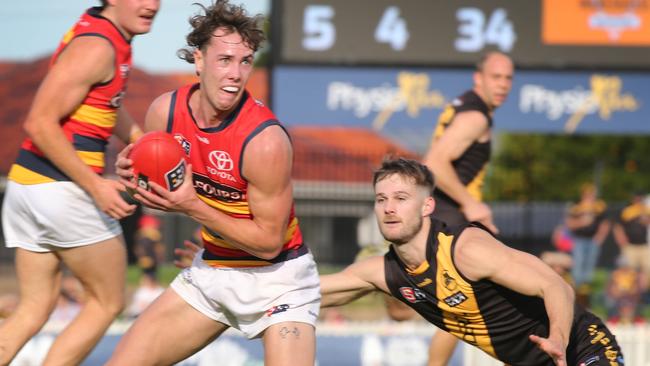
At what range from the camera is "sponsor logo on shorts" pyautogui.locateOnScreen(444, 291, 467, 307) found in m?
5.16

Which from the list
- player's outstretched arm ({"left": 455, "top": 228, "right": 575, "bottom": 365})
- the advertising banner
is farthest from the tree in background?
player's outstretched arm ({"left": 455, "top": 228, "right": 575, "bottom": 365})

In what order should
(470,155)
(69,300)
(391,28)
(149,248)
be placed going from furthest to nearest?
(149,248) < (69,300) < (391,28) < (470,155)

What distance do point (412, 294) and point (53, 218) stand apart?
1.79 m

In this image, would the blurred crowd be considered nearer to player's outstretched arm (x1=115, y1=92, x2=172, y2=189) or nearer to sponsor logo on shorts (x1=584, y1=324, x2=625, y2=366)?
player's outstretched arm (x1=115, y1=92, x2=172, y2=189)

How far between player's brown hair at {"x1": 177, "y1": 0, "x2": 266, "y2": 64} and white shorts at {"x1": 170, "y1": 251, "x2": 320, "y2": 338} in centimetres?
104

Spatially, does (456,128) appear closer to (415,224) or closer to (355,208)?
(415,224)

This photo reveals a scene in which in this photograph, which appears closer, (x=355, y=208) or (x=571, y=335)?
(x=571, y=335)

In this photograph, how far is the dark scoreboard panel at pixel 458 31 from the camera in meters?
11.4

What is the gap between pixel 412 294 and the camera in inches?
209

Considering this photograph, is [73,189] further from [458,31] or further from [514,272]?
[458,31]

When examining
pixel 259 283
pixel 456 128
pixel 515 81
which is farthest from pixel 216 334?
pixel 515 81

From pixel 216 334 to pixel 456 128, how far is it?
8.20 feet

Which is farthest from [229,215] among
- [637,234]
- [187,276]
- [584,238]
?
[637,234]

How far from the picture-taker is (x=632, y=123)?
12305 mm
